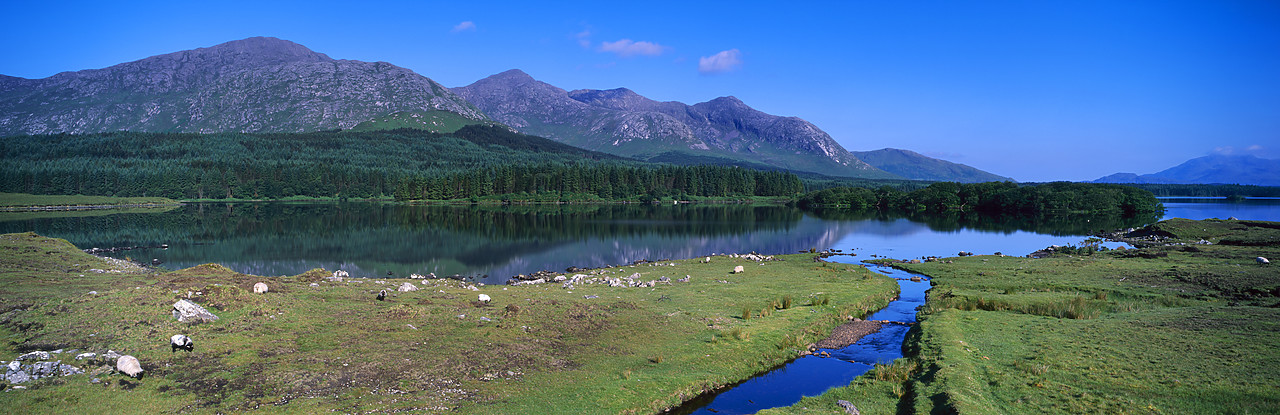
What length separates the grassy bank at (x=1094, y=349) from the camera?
15445 mm

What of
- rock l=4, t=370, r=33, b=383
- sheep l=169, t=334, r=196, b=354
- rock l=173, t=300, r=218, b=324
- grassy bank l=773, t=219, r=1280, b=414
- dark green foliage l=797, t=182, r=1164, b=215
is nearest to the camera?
rock l=4, t=370, r=33, b=383

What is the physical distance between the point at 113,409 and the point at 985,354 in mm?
26639

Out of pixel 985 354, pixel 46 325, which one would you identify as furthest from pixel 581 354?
pixel 46 325

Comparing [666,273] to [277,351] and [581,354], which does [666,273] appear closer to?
[581,354]

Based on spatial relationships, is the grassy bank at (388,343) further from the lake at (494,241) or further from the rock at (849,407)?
the lake at (494,241)

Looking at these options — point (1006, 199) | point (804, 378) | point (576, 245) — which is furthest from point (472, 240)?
point (1006, 199)

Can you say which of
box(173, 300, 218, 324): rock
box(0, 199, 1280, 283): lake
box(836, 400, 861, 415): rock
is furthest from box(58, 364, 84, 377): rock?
box(0, 199, 1280, 283): lake

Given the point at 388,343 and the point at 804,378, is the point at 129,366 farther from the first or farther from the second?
the point at 804,378

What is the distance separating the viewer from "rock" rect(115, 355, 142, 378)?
1495cm

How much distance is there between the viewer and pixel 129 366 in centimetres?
1499

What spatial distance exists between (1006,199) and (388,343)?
183m

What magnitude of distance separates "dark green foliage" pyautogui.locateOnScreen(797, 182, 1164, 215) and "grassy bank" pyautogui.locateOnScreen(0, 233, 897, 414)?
16020 cm

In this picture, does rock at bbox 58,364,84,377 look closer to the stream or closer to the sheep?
the sheep

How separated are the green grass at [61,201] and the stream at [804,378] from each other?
204251mm
